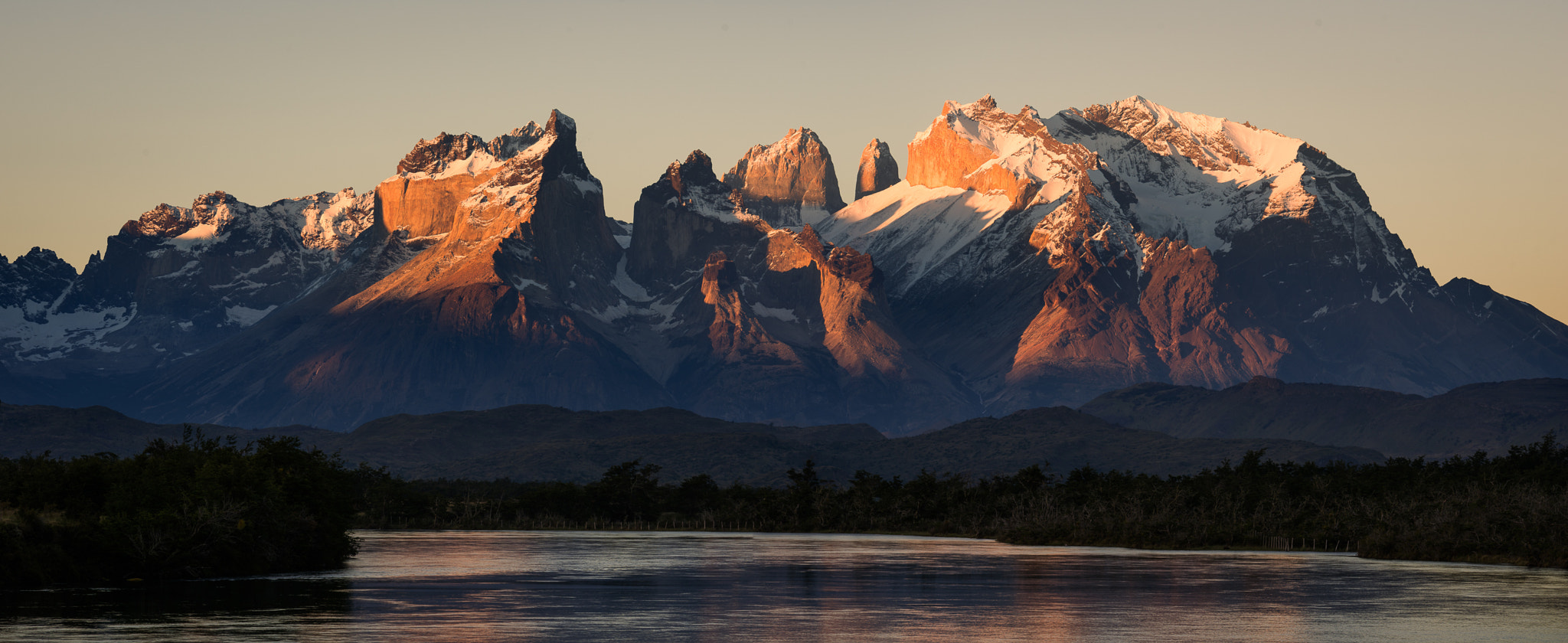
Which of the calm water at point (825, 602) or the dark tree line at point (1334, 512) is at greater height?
the dark tree line at point (1334, 512)

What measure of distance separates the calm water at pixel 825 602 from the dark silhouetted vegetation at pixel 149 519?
3.13 meters

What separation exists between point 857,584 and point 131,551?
38.8 meters

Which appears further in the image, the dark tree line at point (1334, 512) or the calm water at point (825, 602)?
the dark tree line at point (1334, 512)

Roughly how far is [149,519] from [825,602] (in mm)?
35658

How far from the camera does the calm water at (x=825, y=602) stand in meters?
65.1

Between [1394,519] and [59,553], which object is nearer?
[59,553]

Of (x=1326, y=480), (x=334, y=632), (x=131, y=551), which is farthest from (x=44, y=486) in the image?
(x=1326, y=480)

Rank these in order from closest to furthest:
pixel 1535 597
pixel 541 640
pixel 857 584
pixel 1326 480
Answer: pixel 541 640, pixel 1535 597, pixel 857 584, pixel 1326 480

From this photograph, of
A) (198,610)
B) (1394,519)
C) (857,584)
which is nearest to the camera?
(198,610)

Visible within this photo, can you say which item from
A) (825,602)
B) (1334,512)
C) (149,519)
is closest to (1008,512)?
(1334,512)

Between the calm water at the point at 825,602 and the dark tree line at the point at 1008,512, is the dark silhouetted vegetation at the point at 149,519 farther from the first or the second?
the calm water at the point at 825,602

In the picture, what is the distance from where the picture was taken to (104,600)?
75625 millimetres

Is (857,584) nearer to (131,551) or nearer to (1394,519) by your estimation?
(131,551)

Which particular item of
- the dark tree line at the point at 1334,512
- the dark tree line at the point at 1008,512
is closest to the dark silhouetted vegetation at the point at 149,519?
the dark tree line at the point at 1008,512
